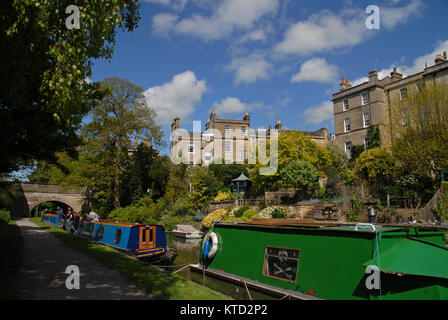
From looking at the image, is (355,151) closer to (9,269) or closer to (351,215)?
(351,215)

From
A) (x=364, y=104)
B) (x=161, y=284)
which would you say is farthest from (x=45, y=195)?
(x=161, y=284)

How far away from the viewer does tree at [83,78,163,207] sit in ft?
92.7

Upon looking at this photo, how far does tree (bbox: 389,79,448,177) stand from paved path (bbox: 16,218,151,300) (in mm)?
18859

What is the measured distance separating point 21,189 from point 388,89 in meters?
41.6

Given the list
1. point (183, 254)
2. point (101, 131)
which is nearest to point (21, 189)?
point (101, 131)

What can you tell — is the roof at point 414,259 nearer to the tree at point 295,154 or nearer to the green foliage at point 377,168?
the green foliage at point 377,168

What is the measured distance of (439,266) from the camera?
577 cm

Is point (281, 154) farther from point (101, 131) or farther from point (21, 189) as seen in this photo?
point (21, 189)

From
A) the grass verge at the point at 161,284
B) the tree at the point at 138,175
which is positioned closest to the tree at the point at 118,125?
the tree at the point at 138,175

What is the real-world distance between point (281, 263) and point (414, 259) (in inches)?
118

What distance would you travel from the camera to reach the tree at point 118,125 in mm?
28253

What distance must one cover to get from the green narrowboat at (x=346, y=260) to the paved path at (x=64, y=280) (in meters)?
3.30

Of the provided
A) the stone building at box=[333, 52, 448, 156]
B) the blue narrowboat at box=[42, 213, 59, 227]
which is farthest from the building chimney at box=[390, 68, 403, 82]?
the blue narrowboat at box=[42, 213, 59, 227]
